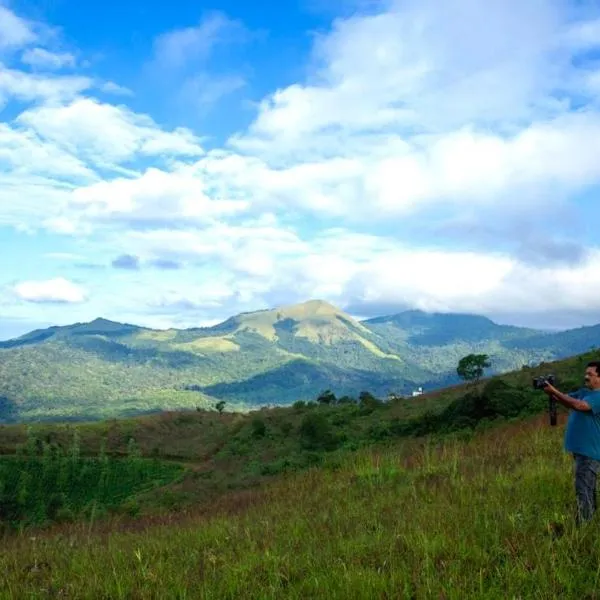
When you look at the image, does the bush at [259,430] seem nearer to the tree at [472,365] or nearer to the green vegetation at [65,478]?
the green vegetation at [65,478]

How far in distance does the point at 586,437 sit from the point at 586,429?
11 cm

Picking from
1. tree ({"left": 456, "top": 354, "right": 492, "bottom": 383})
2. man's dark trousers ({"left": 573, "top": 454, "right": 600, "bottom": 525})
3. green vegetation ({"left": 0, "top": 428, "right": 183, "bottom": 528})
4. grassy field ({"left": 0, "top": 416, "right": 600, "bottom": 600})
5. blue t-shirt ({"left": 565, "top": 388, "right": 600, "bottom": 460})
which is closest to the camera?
grassy field ({"left": 0, "top": 416, "right": 600, "bottom": 600})

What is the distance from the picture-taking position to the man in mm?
7301

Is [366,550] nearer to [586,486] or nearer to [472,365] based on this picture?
[586,486]

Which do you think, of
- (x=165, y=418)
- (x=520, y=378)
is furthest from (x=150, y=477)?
(x=520, y=378)

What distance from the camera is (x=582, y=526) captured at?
6.71 m

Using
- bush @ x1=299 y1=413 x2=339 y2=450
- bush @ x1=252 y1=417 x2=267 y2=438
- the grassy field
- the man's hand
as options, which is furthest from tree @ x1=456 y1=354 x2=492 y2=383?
the man's hand

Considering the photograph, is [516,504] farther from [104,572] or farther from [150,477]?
[150,477]

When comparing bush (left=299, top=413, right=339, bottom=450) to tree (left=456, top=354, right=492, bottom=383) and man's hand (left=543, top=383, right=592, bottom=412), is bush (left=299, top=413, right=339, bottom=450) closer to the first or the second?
man's hand (left=543, top=383, right=592, bottom=412)

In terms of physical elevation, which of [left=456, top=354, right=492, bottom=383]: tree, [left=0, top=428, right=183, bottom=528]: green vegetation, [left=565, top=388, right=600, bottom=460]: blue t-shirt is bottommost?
[left=0, top=428, right=183, bottom=528]: green vegetation

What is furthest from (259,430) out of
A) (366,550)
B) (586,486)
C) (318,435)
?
(586,486)

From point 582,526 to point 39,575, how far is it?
7047 mm

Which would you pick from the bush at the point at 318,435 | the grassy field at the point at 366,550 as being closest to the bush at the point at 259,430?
the bush at the point at 318,435

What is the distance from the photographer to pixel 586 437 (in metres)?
7.59
